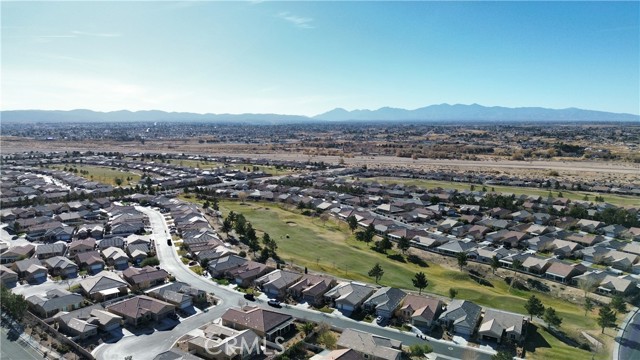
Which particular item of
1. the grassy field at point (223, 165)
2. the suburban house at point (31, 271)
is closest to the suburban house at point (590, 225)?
the suburban house at point (31, 271)

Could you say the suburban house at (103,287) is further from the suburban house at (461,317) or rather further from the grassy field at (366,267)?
the suburban house at (461,317)

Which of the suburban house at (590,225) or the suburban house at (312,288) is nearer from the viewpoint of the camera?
the suburban house at (312,288)

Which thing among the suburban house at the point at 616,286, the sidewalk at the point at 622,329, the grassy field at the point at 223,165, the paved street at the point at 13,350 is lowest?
the sidewalk at the point at 622,329

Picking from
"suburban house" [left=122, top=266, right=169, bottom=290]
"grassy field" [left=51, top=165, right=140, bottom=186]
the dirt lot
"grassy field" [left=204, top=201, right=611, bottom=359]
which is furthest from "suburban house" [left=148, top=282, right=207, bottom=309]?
the dirt lot

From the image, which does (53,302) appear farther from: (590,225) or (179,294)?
(590,225)

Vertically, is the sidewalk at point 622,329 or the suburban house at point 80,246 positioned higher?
the suburban house at point 80,246

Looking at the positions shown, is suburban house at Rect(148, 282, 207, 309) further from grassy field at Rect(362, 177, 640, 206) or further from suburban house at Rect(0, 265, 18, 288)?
grassy field at Rect(362, 177, 640, 206)
